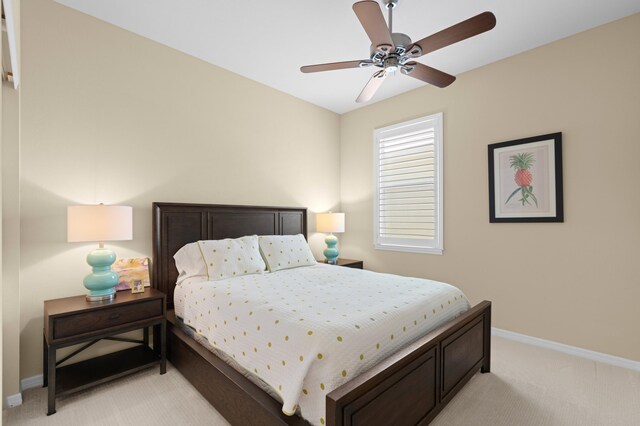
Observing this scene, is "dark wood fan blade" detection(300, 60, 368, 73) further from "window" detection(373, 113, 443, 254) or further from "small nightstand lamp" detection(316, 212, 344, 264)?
"small nightstand lamp" detection(316, 212, 344, 264)

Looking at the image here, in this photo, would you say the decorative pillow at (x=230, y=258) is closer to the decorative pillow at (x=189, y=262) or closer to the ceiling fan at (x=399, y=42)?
the decorative pillow at (x=189, y=262)

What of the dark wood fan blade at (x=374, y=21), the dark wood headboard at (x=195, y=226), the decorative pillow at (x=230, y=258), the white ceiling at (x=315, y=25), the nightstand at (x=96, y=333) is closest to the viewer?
the dark wood fan blade at (x=374, y=21)

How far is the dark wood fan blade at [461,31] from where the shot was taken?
5.95 feet

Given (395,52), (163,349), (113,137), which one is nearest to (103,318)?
(163,349)

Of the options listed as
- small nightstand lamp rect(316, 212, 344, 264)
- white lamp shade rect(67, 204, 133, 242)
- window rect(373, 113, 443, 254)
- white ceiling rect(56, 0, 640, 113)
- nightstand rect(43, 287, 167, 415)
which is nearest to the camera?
nightstand rect(43, 287, 167, 415)

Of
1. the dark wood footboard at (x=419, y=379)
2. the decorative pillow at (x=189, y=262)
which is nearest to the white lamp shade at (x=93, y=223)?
the decorative pillow at (x=189, y=262)

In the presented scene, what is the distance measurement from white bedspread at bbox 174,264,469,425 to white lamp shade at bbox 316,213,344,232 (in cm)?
149

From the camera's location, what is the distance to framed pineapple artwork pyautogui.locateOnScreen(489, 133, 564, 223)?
3027 millimetres

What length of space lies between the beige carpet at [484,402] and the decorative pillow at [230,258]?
88 centimetres

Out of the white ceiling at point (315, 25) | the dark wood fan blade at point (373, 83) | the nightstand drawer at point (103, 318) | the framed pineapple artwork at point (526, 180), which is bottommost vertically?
the nightstand drawer at point (103, 318)

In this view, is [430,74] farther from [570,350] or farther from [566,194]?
[570,350]

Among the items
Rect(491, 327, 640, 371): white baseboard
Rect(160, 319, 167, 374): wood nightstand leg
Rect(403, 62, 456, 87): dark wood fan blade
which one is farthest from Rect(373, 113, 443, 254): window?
Rect(160, 319, 167, 374): wood nightstand leg

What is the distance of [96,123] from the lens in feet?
8.90

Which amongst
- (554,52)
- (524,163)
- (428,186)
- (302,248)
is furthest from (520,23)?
(302,248)
